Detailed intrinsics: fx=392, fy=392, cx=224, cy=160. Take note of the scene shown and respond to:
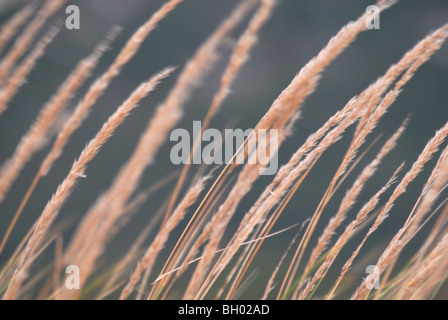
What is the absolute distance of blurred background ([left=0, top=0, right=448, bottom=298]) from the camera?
284cm

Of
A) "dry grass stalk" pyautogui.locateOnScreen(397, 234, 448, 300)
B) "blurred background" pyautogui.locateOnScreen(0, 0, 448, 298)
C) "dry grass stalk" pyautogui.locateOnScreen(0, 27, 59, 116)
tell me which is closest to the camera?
"dry grass stalk" pyautogui.locateOnScreen(397, 234, 448, 300)

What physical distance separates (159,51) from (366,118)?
94.7 inches

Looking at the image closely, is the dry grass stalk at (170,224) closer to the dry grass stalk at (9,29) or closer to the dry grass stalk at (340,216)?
the dry grass stalk at (340,216)

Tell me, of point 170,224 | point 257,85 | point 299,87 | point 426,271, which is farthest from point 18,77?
point 257,85

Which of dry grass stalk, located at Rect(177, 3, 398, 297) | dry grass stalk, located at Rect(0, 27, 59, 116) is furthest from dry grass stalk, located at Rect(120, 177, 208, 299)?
dry grass stalk, located at Rect(0, 27, 59, 116)

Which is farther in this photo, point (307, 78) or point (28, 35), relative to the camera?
point (28, 35)

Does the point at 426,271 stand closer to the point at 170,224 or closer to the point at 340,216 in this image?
the point at 340,216

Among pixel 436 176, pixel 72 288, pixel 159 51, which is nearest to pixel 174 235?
pixel 159 51

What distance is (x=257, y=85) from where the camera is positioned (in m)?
3.21

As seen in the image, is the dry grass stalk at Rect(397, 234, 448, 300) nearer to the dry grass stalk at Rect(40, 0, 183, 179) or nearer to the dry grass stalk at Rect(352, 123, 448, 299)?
the dry grass stalk at Rect(352, 123, 448, 299)

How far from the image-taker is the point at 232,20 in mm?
850

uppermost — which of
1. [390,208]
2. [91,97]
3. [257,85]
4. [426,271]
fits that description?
[257,85]

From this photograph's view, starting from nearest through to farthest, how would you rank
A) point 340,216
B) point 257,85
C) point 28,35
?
point 340,216, point 28,35, point 257,85
